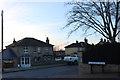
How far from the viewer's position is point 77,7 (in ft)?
159

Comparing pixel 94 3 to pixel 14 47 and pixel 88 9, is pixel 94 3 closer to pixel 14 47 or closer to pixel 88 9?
pixel 88 9

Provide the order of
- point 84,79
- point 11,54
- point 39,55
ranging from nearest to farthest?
1. point 84,79
2. point 11,54
3. point 39,55

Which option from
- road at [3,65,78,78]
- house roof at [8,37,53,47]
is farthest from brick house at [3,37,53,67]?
road at [3,65,78,78]

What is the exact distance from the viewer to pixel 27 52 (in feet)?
267

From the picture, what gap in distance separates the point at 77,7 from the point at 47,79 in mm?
20810

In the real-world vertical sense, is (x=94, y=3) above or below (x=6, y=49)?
above

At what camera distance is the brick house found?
3086 inches

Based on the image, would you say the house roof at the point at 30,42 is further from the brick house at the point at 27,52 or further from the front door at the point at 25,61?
the front door at the point at 25,61

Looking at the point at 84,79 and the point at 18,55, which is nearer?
the point at 84,79

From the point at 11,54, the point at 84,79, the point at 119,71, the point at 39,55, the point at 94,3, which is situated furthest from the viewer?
the point at 39,55

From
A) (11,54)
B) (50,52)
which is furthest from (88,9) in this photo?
(50,52)

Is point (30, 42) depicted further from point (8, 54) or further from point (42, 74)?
point (42, 74)

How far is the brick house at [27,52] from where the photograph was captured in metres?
78.4

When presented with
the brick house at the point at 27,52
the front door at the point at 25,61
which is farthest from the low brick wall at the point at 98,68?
the front door at the point at 25,61
